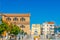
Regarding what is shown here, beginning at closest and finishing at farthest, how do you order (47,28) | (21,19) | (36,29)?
1. (21,19)
2. (47,28)
3. (36,29)

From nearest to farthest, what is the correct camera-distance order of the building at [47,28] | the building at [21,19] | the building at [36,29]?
the building at [21,19] → the building at [47,28] → the building at [36,29]

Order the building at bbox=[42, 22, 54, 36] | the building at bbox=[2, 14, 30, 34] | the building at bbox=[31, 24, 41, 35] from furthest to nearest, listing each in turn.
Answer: the building at bbox=[31, 24, 41, 35], the building at bbox=[42, 22, 54, 36], the building at bbox=[2, 14, 30, 34]

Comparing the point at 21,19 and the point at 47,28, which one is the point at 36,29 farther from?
the point at 21,19

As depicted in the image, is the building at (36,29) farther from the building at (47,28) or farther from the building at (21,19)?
the building at (21,19)

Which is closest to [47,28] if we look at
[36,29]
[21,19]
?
[36,29]

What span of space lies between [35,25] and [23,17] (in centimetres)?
3317

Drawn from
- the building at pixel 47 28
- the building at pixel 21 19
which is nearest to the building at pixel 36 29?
the building at pixel 47 28

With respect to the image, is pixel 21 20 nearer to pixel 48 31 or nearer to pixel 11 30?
pixel 48 31

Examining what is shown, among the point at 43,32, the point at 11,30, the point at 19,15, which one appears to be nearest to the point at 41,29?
the point at 43,32

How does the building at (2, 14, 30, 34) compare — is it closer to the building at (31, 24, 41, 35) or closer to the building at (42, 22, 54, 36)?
the building at (31, 24, 41, 35)

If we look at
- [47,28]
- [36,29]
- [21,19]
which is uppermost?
[21,19]

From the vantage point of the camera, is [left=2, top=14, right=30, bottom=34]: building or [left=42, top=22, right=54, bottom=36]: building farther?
[left=42, top=22, right=54, bottom=36]: building

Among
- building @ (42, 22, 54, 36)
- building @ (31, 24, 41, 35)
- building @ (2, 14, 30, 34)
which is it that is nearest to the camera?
building @ (2, 14, 30, 34)

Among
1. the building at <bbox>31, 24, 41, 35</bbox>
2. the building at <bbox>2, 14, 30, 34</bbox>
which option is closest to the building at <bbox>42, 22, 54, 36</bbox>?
the building at <bbox>31, 24, 41, 35</bbox>
